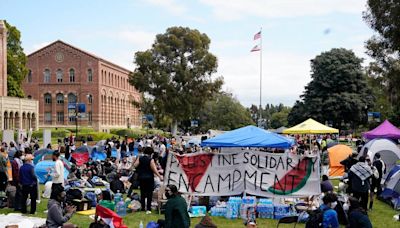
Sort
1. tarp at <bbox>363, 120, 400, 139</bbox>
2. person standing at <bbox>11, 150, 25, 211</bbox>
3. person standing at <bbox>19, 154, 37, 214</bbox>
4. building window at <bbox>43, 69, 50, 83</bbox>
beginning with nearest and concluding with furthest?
person standing at <bbox>19, 154, 37, 214</bbox> → person standing at <bbox>11, 150, 25, 211</bbox> → tarp at <bbox>363, 120, 400, 139</bbox> → building window at <bbox>43, 69, 50, 83</bbox>

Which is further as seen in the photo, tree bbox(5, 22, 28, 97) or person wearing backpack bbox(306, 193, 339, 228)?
tree bbox(5, 22, 28, 97)

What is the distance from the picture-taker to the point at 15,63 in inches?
2756

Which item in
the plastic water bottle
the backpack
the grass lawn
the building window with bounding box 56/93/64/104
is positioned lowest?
the grass lawn

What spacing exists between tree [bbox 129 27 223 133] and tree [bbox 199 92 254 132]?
28.4 metres

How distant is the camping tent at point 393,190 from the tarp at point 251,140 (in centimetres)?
324

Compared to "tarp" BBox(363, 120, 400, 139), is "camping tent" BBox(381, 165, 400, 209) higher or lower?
lower

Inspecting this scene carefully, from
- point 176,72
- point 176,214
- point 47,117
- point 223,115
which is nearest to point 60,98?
point 47,117

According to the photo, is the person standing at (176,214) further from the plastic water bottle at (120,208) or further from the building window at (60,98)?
the building window at (60,98)

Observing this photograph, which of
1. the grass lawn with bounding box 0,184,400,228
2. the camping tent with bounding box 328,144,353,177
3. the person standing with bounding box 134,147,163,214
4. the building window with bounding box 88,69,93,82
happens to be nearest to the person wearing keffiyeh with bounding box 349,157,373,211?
the grass lawn with bounding box 0,184,400,228

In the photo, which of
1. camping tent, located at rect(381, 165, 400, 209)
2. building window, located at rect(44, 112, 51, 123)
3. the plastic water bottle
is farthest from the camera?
building window, located at rect(44, 112, 51, 123)

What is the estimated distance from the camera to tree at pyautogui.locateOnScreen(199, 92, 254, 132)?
86.2 metres

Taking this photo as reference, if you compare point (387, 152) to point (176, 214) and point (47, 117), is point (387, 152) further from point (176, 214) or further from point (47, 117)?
point (47, 117)

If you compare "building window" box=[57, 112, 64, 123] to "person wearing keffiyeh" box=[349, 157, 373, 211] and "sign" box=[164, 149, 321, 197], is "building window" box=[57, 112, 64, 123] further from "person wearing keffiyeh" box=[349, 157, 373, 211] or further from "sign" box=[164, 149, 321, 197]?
"person wearing keffiyeh" box=[349, 157, 373, 211]

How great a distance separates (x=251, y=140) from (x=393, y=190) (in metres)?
4.47
